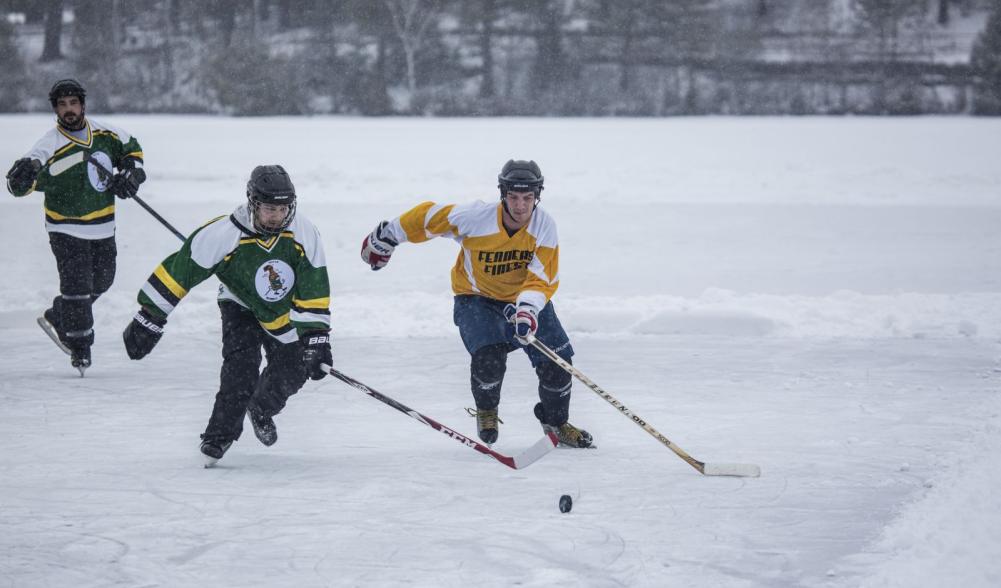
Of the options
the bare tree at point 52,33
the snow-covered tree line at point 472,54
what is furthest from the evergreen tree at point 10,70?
the bare tree at point 52,33

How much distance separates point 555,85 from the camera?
23266 mm

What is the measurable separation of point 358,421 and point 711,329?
2.81 metres

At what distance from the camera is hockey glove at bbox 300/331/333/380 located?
3.73 metres

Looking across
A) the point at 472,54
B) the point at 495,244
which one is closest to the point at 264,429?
the point at 495,244

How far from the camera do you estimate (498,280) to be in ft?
13.8

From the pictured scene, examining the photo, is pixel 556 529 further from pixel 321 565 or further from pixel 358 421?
pixel 358 421

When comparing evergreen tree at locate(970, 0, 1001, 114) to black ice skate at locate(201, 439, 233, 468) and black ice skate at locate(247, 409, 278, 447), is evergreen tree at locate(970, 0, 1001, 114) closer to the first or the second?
black ice skate at locate(247, 409, 278, 447)

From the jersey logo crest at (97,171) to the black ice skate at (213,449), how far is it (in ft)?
6.84

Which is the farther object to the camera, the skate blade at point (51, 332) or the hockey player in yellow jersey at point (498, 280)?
the skate blade at point (51, 332)

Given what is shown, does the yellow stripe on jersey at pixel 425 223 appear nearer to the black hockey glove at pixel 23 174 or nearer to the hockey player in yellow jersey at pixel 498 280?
the hockey player in yellow jersey at pixel 498 280

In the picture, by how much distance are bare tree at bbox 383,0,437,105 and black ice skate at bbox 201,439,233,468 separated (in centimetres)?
1963

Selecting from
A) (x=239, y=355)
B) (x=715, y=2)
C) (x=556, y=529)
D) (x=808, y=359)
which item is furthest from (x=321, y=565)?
(x=715, y=2)

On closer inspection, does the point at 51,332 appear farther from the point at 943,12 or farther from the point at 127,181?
the point at 943,12

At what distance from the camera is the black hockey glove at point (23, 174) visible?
16.3ft
